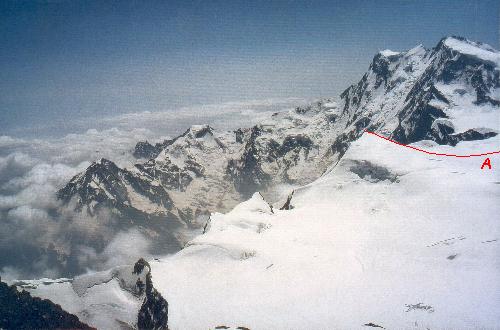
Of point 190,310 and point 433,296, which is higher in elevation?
point 433,296

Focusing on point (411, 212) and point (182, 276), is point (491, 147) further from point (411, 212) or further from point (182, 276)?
point (182, 276)

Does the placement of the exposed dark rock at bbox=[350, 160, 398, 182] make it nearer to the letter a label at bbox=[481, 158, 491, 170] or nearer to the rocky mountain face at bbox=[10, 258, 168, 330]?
the letter a label at bbox=[481, 158, 491, 170]

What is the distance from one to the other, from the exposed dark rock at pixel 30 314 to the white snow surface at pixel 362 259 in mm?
12699

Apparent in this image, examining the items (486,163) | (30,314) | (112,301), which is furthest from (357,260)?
(30,314)

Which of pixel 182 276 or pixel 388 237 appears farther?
pixel 182 276

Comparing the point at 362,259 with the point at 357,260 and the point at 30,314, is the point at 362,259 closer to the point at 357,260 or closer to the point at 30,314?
the point at 357,260

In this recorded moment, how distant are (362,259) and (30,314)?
4865cm

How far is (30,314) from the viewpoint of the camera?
5975cm

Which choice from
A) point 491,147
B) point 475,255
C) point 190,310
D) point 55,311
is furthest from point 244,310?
point 491,147

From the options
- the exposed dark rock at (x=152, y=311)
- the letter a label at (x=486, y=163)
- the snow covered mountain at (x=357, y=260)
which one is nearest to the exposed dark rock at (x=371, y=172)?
the snow covered mountain at (x=357, y=260)

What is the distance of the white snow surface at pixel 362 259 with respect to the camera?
34594 millimetres

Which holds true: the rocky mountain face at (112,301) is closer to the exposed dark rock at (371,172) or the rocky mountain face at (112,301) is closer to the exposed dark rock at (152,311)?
the exposed dark rock at (152,311)

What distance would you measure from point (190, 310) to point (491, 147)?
58945 mm

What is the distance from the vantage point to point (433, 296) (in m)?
34.2
